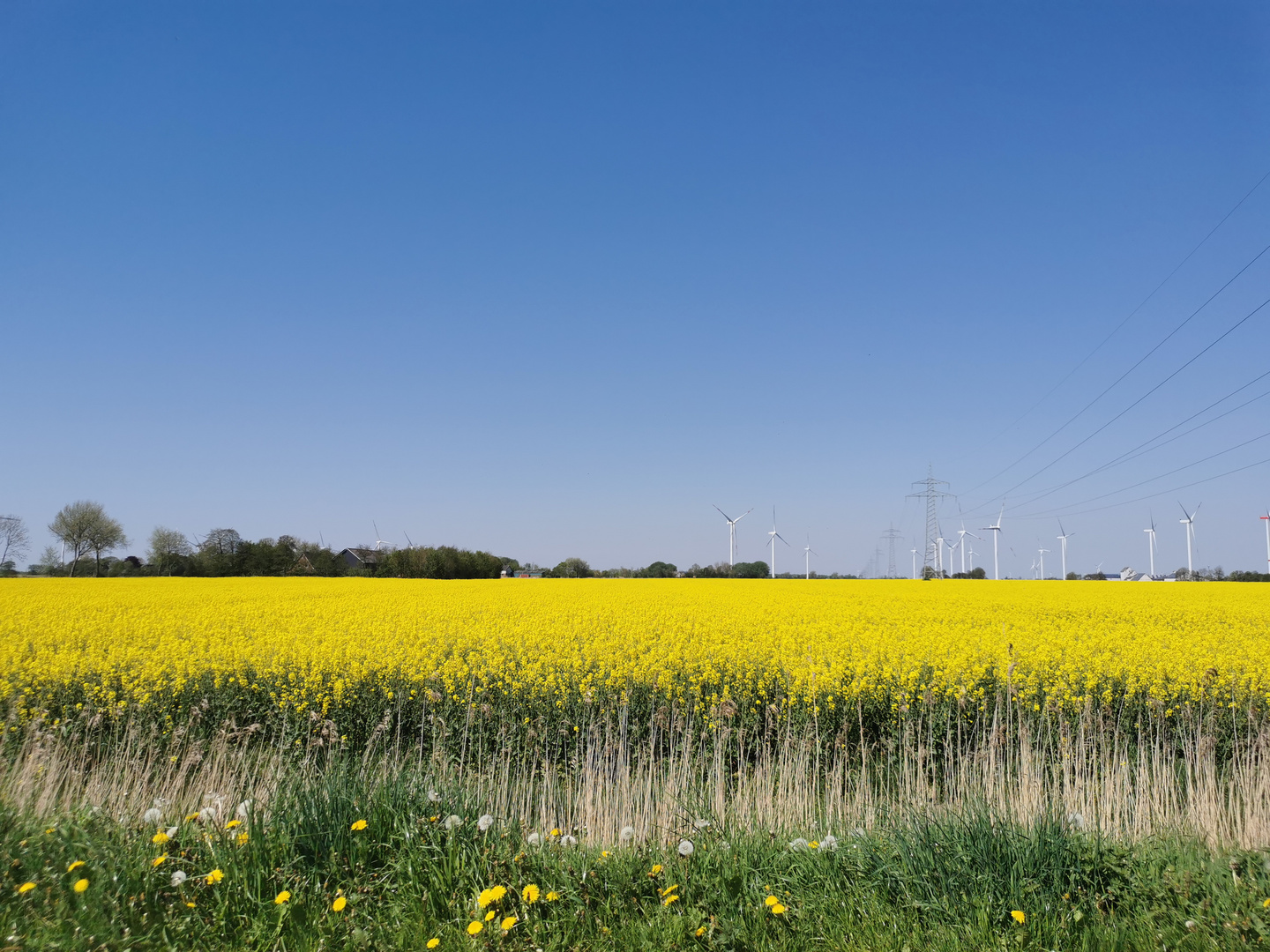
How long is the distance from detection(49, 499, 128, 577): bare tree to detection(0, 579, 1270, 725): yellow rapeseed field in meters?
52.4

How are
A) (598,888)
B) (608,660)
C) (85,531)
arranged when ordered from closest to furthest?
(598,888) < (608,660) < (85,531)

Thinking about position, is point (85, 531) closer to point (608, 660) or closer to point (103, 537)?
point (103, 537)

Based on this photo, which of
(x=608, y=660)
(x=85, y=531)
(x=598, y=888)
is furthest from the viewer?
(x=85, y=531)

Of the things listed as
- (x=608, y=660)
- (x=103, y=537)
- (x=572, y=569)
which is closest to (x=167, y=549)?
(x=103, y=537)

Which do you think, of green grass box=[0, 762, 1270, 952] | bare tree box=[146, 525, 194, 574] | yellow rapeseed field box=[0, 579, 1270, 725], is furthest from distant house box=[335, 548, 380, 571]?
green grass box=[0, 762, 1270, 952]

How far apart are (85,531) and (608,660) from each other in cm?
7093

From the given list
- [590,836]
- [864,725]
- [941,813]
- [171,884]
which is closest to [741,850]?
[590,836]

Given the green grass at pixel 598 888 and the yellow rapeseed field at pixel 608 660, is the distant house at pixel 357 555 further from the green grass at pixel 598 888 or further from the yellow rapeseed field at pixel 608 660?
the green grass at pixel 598 888

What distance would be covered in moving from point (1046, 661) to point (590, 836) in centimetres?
930

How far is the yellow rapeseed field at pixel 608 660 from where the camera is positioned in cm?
975

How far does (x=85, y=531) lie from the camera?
63.0 metres

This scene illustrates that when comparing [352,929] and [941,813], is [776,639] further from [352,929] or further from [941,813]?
[352,929]

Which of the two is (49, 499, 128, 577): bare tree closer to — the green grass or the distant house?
the distant house

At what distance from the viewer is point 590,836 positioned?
539 centimetres
